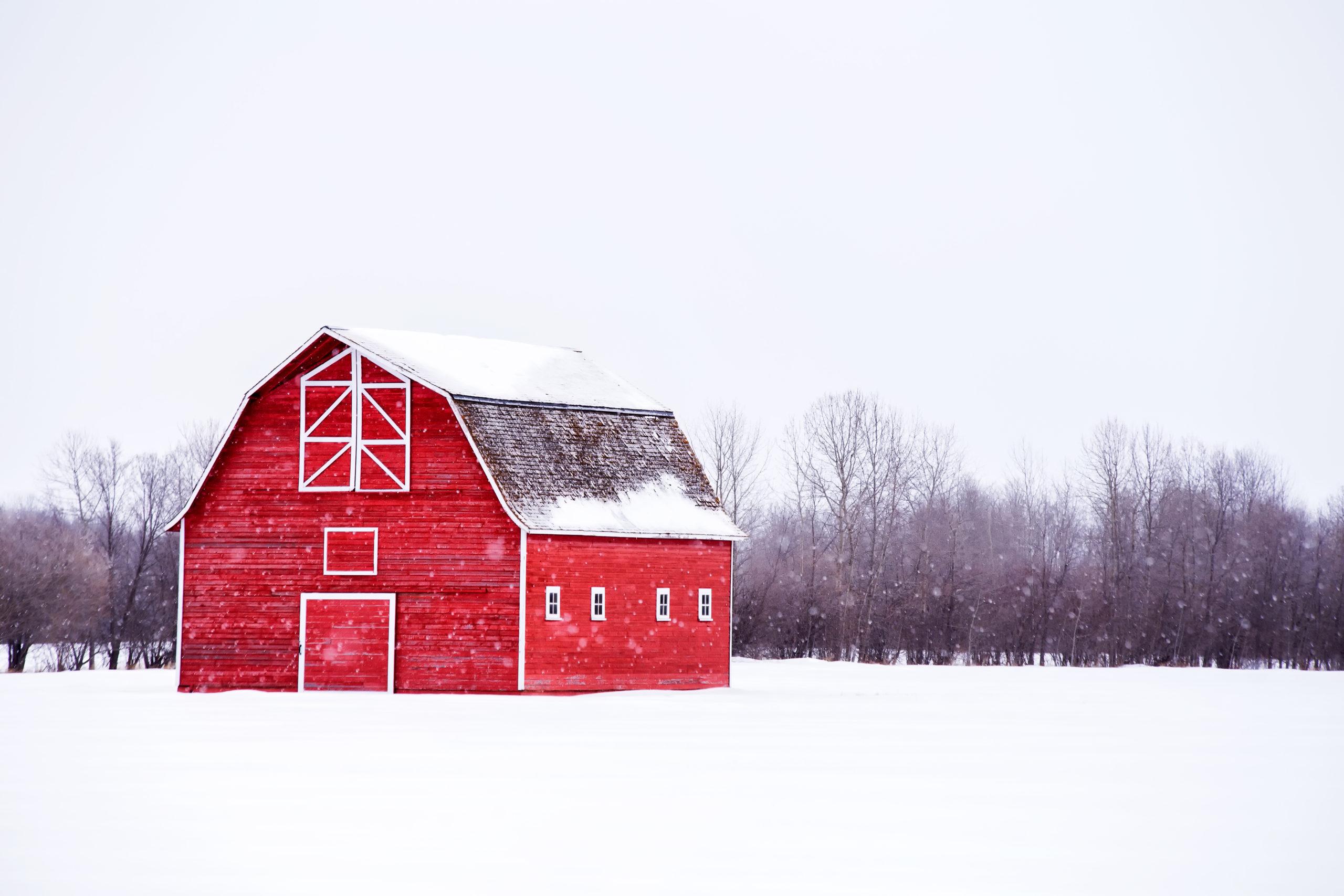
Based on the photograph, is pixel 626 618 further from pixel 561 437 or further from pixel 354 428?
pixel 354 428

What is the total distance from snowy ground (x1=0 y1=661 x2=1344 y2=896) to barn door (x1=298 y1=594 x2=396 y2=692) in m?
2.35

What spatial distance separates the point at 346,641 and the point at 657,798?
1826 cm

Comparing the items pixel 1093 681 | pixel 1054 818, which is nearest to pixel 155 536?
pixel 1093 681

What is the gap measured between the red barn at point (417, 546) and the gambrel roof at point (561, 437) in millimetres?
66

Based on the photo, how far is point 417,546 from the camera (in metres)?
34.3

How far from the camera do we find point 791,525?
344ft

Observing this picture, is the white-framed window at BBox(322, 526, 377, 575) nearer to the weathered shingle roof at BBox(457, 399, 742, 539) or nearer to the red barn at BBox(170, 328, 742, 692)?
the red barn at BBox(170, 328, 742, 692)

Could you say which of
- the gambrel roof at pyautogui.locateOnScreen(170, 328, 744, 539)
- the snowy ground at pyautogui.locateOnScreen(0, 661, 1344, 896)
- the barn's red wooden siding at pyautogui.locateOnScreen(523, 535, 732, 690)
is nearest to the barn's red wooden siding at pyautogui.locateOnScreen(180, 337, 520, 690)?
the gambrel roof at pyautogui.locateOnScreen(170, 328, 744, 539)

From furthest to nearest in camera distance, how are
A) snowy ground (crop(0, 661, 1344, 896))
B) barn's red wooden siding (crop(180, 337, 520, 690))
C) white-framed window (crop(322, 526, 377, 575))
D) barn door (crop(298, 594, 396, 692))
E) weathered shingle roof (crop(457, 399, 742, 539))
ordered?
white-framed window (crop(322, 526, 377, 575))
weathered shingle roof (crop(457, 399, 742, 539))
barn door (crop(298, 594, 396, 692))
barn's red wooden siding (crop(180, 337, 520, 690))
snowy ground (crop(0, 661, 1344, 896))

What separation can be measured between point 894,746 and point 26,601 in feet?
137

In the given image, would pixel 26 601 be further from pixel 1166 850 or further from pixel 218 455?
pixel 1166 850

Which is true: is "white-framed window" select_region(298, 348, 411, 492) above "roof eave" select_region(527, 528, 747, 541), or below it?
above

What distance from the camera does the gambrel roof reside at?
34.4 metres

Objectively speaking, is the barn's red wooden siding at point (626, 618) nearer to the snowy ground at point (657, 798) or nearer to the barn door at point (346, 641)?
the snowy ground at point (657, 798)
